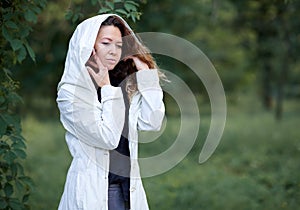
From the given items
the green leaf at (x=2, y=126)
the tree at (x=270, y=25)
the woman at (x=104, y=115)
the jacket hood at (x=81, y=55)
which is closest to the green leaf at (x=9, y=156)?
the green leaf at (x=2, y=126)

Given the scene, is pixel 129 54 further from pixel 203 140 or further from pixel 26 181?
pixel 203 140

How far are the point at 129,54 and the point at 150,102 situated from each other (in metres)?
0.39

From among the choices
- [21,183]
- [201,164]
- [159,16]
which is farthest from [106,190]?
[159,16]

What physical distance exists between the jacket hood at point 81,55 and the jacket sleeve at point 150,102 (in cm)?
30

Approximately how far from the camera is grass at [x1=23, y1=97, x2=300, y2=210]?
7684mm

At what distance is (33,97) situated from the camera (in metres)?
27.6

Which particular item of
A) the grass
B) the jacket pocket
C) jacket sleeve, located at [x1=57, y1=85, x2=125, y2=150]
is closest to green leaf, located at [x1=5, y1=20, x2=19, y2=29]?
jacket sleeve, located at [x1=57, y1=85, x2=125, y2=150]

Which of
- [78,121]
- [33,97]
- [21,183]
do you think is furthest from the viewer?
[33,97]

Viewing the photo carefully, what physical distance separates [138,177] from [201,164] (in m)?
7.49

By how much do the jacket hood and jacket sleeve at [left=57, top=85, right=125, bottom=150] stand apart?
53 millimetres

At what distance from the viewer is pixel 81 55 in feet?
12.1

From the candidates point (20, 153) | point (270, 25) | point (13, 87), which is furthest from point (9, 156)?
point (270, 25)

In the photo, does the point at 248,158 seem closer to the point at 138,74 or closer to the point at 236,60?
the point at 138,74

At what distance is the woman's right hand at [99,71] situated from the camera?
376 cm
